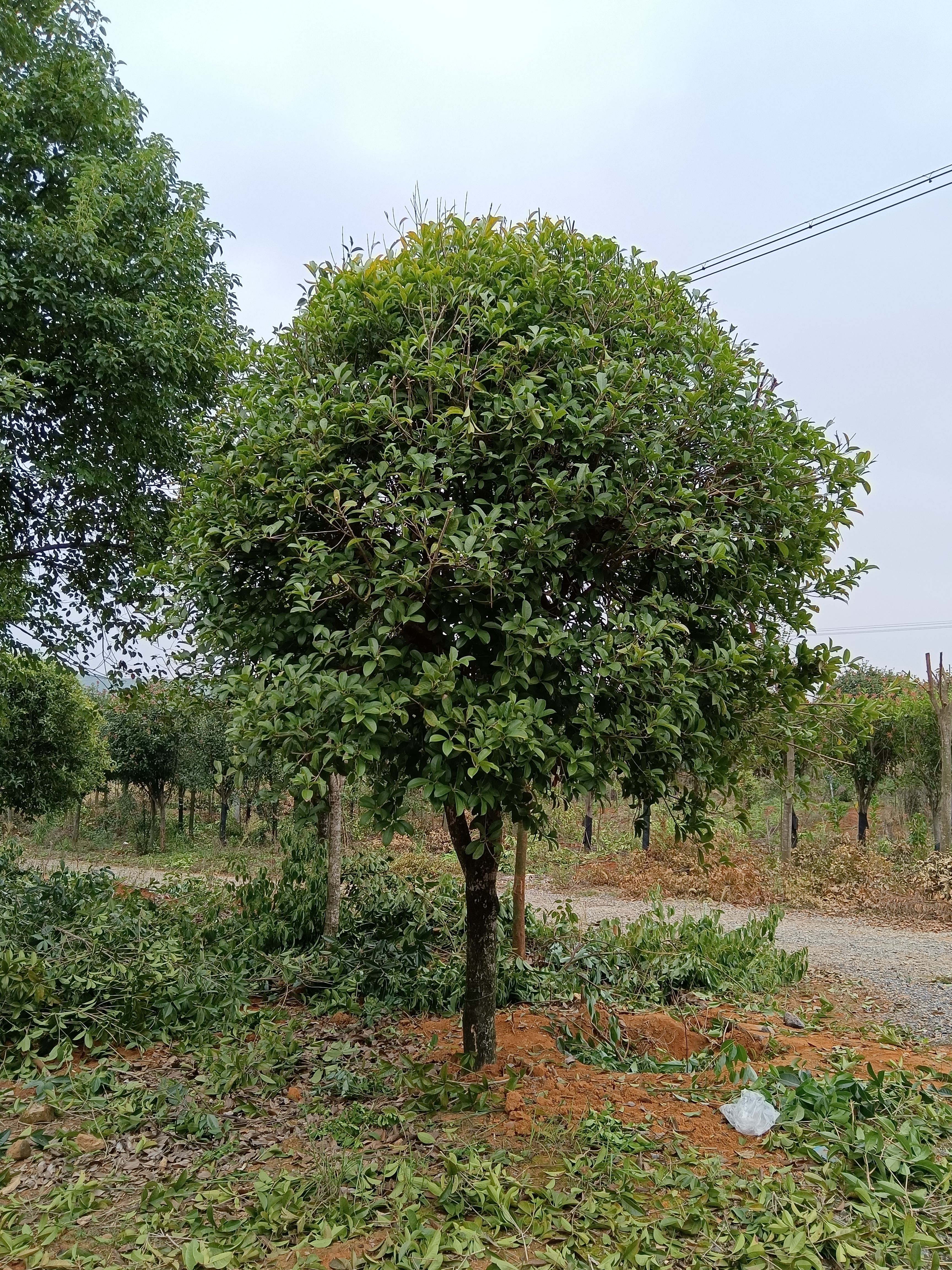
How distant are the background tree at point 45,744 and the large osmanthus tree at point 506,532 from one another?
11.1 metres

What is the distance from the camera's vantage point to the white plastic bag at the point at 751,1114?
359cm

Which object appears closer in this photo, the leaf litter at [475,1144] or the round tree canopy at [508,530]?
the leaf litter at [475,1144]

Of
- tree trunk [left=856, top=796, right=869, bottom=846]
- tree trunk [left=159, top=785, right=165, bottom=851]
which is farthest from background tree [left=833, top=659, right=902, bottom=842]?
tree trunk [left=159, top=785, right=165, bottom=851]

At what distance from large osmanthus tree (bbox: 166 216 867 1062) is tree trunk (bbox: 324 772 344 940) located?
254cm

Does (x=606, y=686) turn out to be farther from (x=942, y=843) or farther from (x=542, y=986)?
(x=942, y=843)

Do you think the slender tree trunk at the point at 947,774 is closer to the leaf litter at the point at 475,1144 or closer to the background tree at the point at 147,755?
the leaf litter at the point at 475,1144

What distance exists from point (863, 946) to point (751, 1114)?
19.7 feet

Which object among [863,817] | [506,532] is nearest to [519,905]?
[506,532]

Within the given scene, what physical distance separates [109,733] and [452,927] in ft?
54.6

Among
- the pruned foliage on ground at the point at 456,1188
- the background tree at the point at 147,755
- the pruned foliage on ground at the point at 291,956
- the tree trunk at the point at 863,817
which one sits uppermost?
the background tree at the point at 147,755

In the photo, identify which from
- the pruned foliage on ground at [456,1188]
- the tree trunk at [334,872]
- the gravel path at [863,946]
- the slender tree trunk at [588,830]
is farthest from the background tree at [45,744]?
the pruned foliage on ground at [456,1188]

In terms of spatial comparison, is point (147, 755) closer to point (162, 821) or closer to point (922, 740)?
point (162, 821)

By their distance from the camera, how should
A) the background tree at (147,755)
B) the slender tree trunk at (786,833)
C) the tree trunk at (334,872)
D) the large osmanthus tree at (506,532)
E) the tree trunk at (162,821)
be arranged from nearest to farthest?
the large osmanthus tree at (506,532) → the tree trunk at (334,872) → the slender tree trunk at (786,833) → the background tree at (147,755) → the tree trunk at (162,821)

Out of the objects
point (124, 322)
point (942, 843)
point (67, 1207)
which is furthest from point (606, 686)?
point (942, 843)
